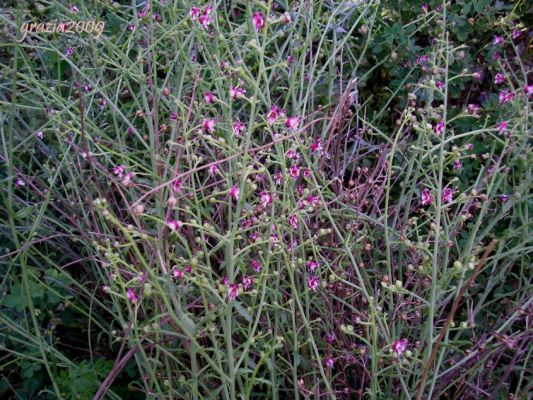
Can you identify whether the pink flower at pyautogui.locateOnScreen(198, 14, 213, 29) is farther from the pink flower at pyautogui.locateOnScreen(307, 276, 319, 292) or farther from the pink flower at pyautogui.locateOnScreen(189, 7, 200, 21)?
the pink flower at pyautogui.locateOnScreen(307, 276, 319, 292)

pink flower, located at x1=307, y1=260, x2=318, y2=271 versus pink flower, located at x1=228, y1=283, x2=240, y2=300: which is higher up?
pink flower, located at x1=228, y1=283, x2=240, y2=300

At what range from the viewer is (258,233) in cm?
164

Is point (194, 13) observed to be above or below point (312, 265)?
above

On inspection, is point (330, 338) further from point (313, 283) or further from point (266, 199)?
point (266, 199)

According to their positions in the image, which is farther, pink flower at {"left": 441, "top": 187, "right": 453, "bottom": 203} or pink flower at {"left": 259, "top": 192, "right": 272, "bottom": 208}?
pink flower at {"left": 441, "top": 187, "right": 453, "bottom": 203}

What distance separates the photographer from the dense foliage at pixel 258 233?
1.51m

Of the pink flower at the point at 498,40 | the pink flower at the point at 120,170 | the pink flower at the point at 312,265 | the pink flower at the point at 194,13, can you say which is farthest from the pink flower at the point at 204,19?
the pink flower at the point at 498,40

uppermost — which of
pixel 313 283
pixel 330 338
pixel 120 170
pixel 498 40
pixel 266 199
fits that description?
pixel 498 40

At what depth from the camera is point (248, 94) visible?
2.13 metres

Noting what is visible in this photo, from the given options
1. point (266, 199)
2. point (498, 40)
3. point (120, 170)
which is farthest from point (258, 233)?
point (498, 40)

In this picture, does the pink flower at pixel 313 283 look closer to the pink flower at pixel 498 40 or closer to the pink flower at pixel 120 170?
the pink flower at pixel 120 170

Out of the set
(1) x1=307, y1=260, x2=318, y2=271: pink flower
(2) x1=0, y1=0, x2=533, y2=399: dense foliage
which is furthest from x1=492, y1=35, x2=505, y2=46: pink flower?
(1) x1=307, y1=260, x2=318, y2=271: pink flower

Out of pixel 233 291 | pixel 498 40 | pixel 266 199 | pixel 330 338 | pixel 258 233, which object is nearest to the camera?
pixel 233 291

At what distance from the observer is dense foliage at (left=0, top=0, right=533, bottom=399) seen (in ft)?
4.95
